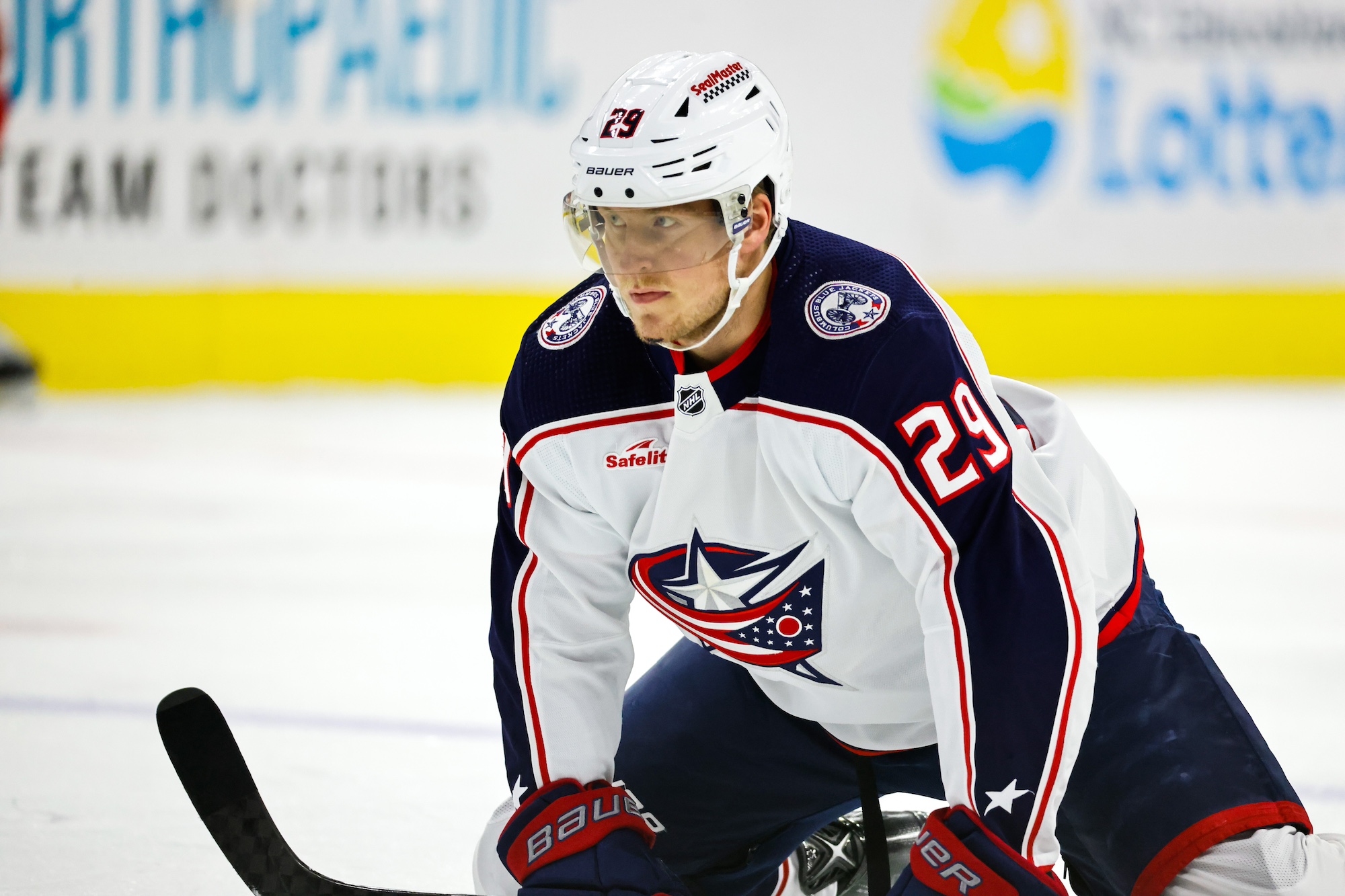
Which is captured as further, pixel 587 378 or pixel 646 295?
pixel 587 378

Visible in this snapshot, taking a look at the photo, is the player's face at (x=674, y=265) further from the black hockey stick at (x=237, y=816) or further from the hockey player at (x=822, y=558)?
the black hockey stick at (x=237, y=816)

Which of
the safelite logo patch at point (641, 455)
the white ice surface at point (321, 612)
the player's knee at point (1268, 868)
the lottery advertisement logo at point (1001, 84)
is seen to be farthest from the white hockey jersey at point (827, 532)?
the lottery advertisement logo at point (1001, 84)

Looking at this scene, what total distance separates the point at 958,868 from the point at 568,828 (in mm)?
410

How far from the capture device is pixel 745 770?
1.86m

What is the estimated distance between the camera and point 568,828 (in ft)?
5.15

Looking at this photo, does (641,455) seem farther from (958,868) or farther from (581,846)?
(958,868)

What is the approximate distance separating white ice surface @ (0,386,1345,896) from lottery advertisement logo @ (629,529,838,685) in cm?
54

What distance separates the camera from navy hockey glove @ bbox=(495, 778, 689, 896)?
1540mm

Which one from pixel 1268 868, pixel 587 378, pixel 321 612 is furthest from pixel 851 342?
pixel 321 612

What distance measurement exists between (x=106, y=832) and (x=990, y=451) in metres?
1.34

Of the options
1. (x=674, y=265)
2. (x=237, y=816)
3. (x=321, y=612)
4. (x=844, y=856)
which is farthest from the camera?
(x=321, y=612)

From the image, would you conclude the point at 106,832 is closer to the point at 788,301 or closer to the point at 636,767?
the point at 636,767

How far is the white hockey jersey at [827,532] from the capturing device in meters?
1.41

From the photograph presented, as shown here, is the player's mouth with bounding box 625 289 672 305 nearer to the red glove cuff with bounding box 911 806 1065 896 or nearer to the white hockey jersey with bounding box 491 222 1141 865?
the white hockey jersey with bounding box 491 222 1141 865
